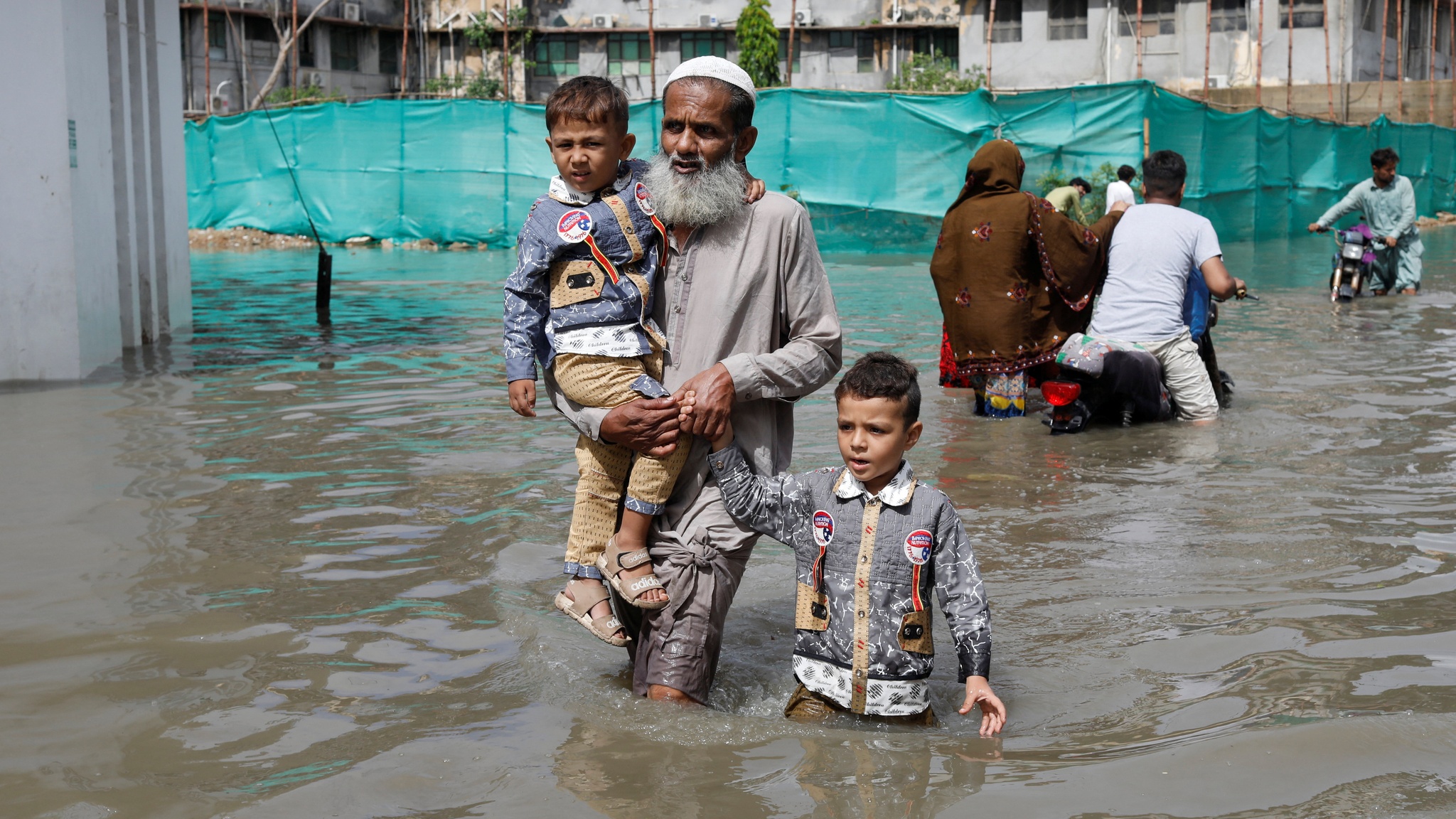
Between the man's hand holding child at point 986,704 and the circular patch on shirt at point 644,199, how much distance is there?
1456 millimetres

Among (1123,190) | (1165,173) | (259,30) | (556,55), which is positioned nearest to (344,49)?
(259,30)

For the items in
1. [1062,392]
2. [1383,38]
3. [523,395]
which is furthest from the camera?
[1383,38]

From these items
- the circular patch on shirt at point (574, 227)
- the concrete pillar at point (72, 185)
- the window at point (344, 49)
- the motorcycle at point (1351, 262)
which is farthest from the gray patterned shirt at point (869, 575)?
the window at point (344, 49)

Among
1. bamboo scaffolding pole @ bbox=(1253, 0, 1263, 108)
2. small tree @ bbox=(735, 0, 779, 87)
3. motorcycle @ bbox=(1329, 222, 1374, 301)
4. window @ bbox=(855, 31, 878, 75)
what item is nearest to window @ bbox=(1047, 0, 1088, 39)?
bamboo scaffolding pole @ bbox=(1253, 0, 1263, 108)

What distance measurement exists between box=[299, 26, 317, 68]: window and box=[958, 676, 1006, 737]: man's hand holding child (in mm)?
45891

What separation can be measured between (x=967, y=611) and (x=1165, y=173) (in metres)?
5.61

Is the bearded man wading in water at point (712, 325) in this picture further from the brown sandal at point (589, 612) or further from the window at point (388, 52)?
the window at point (388, 52)

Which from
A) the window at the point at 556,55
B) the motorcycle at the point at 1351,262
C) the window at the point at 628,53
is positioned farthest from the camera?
the window at the point at 556,55

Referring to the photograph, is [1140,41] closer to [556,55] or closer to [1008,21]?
[1008,21]

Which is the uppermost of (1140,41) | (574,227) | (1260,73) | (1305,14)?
(1305,14)

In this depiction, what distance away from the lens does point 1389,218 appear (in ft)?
47.4

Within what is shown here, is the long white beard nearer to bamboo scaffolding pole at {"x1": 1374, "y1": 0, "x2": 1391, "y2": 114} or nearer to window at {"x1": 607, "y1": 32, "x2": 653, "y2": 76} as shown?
bamboo scaffolding pole at {"x1": 1374, "y1": 0, "x2": 1391, "y2": 114}

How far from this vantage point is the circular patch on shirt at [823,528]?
3361 mm

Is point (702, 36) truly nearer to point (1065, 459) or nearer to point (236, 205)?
point (236, 205)
